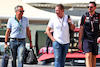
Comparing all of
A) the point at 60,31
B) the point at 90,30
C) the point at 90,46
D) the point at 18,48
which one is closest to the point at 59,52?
the point at 60,31

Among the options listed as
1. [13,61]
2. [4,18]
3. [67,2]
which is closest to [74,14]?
[67,2]

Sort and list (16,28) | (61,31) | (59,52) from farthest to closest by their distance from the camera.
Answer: (16,28)
(59,52)
(61,31)

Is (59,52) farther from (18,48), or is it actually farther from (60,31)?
(18,48)

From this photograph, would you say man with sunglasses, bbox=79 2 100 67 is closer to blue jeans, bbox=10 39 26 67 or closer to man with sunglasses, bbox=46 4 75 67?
man with sunglasses, bbox=46 4 75 67

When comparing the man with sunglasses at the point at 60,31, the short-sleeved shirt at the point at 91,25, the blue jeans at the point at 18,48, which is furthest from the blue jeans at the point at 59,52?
the blue jeans at the point at 18,48

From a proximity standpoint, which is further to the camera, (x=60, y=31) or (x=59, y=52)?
(x=59, y=52)

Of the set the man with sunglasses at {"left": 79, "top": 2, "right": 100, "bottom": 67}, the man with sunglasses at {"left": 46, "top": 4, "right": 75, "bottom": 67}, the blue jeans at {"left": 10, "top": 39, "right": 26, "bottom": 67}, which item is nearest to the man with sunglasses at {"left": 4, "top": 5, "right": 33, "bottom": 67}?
the blue jeans at {"left": 10, "top": 39, "right": 26, "bottom": 67}

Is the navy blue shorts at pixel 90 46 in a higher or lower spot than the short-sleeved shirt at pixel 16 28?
lower

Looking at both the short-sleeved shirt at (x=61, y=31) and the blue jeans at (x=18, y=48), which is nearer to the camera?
the short-sleeved shirt at (x=61, y=31)

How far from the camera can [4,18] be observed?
670 inches

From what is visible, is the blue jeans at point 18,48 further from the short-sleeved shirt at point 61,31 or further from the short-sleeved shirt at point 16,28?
the short-sleeved shirt at point 61,31

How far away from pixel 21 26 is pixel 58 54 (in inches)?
41.4

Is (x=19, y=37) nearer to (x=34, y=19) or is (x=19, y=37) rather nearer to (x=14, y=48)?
(x=14, y=48)

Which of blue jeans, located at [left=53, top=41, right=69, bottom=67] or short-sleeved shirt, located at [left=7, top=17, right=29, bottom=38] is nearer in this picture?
blue jeans, located at [left=53, top=41, right=69, bottom=67]
